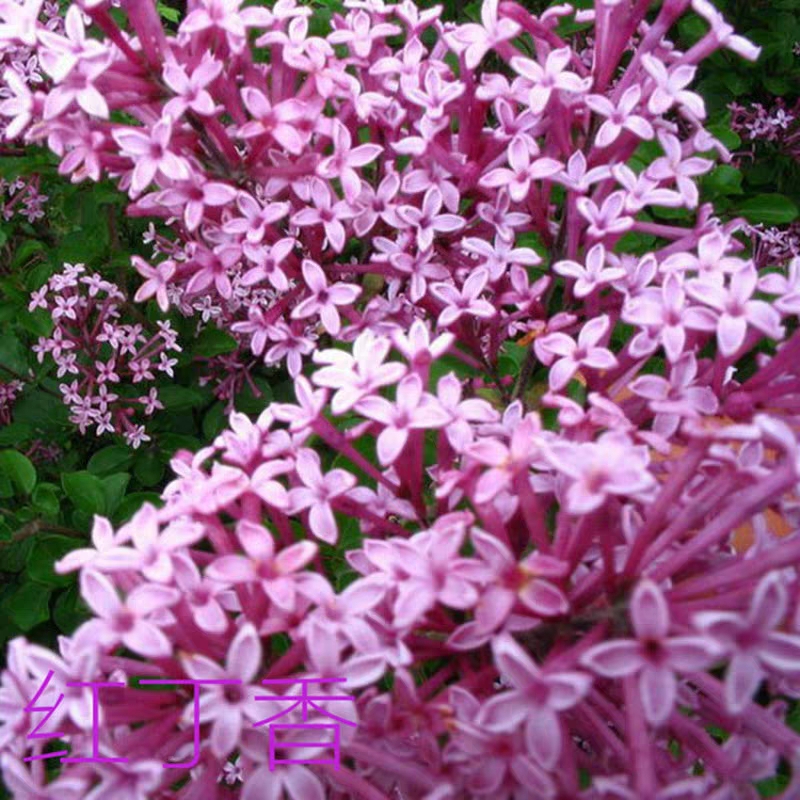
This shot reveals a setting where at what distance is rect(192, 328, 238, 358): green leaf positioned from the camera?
1.85 meters

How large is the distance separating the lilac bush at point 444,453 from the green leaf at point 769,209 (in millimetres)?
293

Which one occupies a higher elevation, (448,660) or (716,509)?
(716,509)

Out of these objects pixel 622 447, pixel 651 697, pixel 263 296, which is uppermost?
pixel 622 447

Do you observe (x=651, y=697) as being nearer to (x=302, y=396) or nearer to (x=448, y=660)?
(x=448, y=660)

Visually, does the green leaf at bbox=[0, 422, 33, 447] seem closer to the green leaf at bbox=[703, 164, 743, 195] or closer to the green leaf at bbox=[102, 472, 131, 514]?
the green leaf at bbox=[102, 472, 131, 514]

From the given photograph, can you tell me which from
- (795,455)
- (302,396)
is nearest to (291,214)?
(302,396)

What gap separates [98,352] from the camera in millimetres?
1889

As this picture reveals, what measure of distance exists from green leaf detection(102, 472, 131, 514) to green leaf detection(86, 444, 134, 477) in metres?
0.25

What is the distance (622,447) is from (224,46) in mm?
918

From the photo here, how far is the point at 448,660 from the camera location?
106 cm

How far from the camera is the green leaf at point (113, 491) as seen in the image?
151 cm

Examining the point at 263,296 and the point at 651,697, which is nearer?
the point at 651,697

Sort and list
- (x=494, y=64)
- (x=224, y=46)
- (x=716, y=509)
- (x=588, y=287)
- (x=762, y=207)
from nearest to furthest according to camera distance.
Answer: (x=716, y=509) → (x=588, y=287) → (x=224, y=46) → (x=762, y=207) → (x=494, y=64)

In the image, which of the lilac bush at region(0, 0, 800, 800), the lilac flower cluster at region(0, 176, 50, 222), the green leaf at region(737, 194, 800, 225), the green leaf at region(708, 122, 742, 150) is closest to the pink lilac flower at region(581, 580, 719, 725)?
the lilac bush at region(0, 0, 800, 800)
